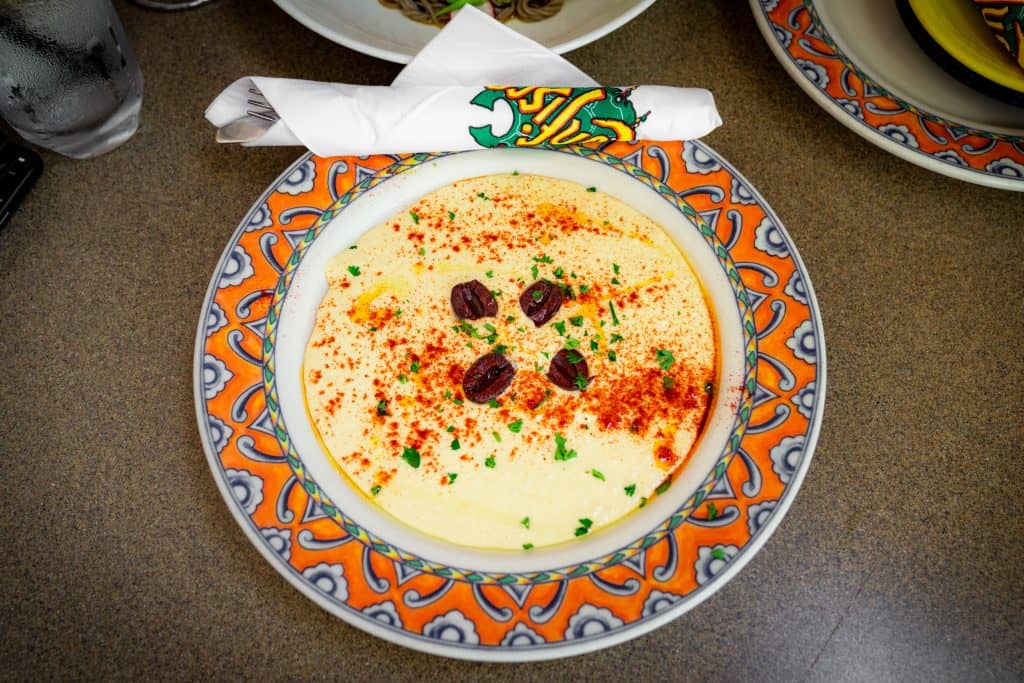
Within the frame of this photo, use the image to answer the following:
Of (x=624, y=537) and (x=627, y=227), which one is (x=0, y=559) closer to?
(x=624, y=537)

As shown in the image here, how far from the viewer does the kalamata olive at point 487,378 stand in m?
1.06

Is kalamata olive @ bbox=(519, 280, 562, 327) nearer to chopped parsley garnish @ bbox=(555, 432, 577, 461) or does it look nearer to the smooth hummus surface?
Answer: the smooth hummus surface

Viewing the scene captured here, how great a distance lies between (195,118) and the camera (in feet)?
4.43

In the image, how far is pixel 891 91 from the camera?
121 cm

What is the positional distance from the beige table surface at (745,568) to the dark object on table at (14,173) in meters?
0.02

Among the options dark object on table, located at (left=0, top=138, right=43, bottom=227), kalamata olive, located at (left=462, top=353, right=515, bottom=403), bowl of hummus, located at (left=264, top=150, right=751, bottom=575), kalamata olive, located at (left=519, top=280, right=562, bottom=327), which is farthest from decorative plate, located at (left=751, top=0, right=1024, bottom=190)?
dark object on table, located at (left=0, top=138, right=43, bottom=227)

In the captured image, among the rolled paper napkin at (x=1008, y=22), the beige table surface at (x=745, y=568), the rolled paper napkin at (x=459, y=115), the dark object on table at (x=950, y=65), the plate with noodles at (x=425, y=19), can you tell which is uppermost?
the rolled paper napkin at (x=1008, y=22)

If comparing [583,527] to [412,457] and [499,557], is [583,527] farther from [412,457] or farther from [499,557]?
[412,457]

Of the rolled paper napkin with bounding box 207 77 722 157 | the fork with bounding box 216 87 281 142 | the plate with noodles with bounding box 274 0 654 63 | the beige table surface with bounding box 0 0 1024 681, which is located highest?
the plate with noodles with bounding box 274 0 654 63

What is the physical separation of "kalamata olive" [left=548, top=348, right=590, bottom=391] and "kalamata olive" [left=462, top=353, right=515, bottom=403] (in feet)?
0.19

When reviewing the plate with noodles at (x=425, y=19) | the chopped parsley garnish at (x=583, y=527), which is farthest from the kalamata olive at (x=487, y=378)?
the plate with noodles at (x=425, y=19)

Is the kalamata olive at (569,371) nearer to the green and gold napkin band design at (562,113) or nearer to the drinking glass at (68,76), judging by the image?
the green and gold napkin band design at (562,113)

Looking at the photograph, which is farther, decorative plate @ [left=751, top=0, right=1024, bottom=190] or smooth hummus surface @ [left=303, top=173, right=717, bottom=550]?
decorative plate @ [left=751, top=0, right=1024, bottom=190]

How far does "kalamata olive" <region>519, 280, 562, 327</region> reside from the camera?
110cm
